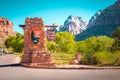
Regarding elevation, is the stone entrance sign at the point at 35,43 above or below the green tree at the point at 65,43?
below

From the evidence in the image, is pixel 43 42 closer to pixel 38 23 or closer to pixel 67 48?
pixel 38 23

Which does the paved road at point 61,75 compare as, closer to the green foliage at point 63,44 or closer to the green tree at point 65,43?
the green foliage at point 63,44

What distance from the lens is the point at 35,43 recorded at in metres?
24.4

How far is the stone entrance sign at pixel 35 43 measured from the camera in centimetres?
2370

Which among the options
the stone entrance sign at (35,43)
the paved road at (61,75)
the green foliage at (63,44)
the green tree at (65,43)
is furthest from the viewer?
the green tree at (65,43)

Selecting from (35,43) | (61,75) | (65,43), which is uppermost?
(65,43)

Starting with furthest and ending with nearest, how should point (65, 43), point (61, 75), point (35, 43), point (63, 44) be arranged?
1. point (63, 44)
2. point (65, 43)
3. point (35, 43)
4. point (61, 75)

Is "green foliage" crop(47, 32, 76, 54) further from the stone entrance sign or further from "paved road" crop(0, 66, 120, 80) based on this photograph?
"paved road" crop(0, 66, 120, 80)

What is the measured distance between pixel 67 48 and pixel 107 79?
56.9 metres

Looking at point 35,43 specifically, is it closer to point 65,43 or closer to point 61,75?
point 61,75

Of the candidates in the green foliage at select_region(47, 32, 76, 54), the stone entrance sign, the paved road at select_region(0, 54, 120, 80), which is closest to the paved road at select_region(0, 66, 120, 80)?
the paved road at select_region(0, 54, 120, 80)

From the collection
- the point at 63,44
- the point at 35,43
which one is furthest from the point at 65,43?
the point at 35,43

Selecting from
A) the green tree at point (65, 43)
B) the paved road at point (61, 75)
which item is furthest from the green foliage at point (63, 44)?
the paved road at point (61, 75)

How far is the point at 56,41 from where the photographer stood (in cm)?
7512
